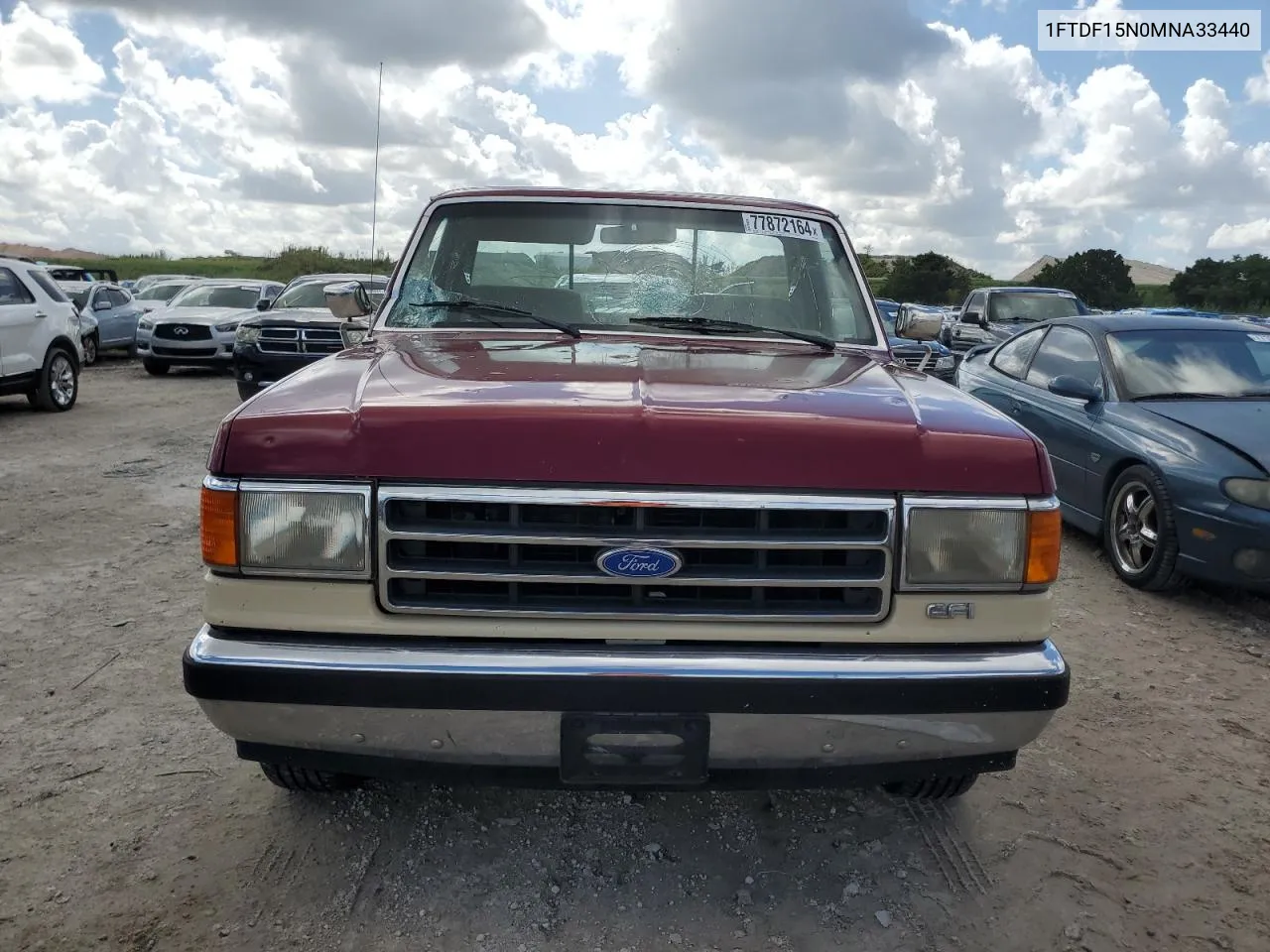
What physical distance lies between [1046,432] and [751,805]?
424cm

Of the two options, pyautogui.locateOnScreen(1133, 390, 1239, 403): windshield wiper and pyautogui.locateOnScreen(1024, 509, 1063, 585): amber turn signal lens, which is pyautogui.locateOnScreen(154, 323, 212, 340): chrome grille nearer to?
pyautogui.locateOnScreen(1133, 390, 1239, 403): windshield wiper

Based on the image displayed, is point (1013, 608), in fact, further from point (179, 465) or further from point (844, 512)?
point (179, 465)

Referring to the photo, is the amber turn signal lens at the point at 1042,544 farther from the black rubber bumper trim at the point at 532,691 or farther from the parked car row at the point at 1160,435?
the parked car row at the point at 1160,435

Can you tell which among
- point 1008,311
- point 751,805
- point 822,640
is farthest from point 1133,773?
point 1008,311

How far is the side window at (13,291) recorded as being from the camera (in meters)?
10.5

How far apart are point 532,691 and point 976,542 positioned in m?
1.03

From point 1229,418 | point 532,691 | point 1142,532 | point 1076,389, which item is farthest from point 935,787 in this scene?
point 1076,389

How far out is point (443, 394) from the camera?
2326 millimetres

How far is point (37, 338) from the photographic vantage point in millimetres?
10859

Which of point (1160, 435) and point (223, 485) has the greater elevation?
point (223, 485)

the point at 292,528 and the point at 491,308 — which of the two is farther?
the point at 491,308

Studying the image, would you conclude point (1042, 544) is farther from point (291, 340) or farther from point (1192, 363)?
point (291, 340)

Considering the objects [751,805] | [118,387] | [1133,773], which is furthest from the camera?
[118,387]

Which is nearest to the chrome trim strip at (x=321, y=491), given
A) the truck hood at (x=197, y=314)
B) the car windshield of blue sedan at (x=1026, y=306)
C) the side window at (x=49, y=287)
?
the side window at (x=49, y=287)
